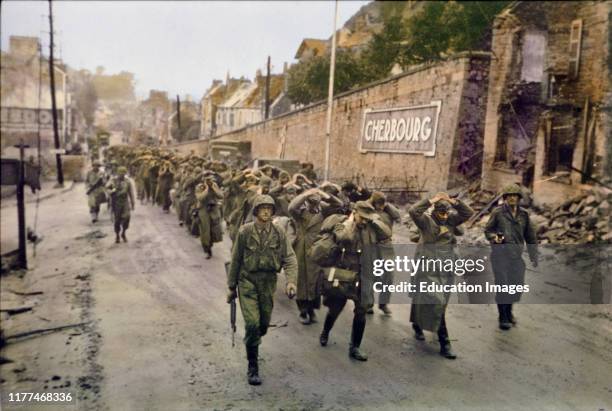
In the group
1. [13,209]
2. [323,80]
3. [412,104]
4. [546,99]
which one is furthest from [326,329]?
[323,80]

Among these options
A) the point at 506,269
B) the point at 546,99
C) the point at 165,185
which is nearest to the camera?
the point at 506,269

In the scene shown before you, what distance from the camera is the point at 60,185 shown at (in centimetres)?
3083

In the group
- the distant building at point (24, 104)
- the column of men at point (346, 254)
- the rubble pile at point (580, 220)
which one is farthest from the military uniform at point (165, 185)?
the distant building at point (24, 104)

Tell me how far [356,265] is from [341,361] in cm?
106

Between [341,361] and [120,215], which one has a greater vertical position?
[120,215]

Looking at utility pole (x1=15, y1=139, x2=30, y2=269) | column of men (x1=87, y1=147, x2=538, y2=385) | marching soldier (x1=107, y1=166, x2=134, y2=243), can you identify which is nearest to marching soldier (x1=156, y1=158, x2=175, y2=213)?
marching soldier (x1=107, y1=166, x2=134, y2=243)

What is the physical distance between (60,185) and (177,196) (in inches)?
677

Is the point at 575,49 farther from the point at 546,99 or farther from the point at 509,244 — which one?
the point at 509,244

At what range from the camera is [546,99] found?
1498 centimetres

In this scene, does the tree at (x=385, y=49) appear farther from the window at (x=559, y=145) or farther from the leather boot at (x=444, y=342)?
the leather boot at (x=444, y=342)

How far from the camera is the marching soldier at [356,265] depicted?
20.3 feet

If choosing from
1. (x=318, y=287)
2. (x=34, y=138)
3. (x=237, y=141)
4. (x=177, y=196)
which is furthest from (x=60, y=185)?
(x=318, y=287)

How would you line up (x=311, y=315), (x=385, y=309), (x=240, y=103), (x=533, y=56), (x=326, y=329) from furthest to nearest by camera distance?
Result: (x=240, y=103)
(x=533, y=56)
(x=385, y=309)
(x=311, y=315)
(x=326, y=329)

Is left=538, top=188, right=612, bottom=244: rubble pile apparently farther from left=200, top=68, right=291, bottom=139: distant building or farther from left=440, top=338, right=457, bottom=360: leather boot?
→ left=200, top=68, right=291, bottom=139: distant building
